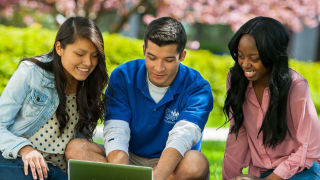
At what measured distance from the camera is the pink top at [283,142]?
2.66 metres

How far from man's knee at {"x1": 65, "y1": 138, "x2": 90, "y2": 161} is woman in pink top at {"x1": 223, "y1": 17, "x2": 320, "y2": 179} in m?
0.94

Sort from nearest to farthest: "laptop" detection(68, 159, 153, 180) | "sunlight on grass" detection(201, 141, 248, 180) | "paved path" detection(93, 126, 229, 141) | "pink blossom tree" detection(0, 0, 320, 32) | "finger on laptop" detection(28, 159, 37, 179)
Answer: "laptop" detection(68, 159, 153, 180) < "finger on laptop" detection(28, 159, 37, 179) < "sunlight on grass" detection(201, 141, 248, 180) < "paved path" detection(93, 126, 229, 141) < "pink blossom tree" detection(0, 0, 320, 32)

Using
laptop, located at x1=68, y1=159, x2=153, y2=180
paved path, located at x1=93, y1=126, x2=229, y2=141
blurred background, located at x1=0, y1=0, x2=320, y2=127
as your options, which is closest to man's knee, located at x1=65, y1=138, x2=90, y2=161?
laptop, located at x1=68, y1=159, x2=153, y2=180

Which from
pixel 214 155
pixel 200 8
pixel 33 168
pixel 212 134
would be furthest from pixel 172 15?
pixel 33 168

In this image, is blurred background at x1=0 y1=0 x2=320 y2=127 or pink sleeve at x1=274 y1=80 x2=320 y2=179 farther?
blurred background at x1=0 y1=0 x2=320 y2=127

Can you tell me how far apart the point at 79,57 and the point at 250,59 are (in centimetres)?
104

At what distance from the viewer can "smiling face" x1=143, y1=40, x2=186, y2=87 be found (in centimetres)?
283

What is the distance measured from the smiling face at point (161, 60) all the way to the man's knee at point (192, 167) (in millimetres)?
525

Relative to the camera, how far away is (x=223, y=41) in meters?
16.5

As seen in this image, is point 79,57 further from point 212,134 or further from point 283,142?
point 212,134

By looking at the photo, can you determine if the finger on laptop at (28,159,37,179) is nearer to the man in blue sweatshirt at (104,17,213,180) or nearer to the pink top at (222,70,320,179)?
the man in blue sweatshirt at (104,17,213,180)

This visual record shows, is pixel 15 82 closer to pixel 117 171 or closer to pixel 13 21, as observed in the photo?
pixel 117 171

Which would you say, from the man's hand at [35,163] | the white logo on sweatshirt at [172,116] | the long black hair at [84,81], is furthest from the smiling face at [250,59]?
the man's hand at [35,163]

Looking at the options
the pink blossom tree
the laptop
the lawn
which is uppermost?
the pink blossom tree
